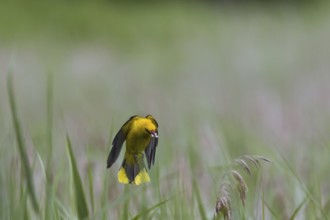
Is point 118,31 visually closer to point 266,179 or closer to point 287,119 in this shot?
point 287,119

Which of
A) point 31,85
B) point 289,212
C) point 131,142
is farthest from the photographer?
point 31,85

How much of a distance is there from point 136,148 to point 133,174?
0.09 feet

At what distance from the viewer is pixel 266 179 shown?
6.46ft

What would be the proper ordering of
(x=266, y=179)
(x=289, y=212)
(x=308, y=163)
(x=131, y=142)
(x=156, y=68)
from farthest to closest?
(x=156, y=68)
(x=308, y=163)
(x=266, y=179)
(x=289, y=212)
(x=131, y=142)

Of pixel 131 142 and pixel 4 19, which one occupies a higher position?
pixel 4 19

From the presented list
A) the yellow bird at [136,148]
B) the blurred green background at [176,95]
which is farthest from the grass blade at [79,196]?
the yellow bird at [136,148]

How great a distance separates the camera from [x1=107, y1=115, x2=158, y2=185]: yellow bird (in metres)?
0.95

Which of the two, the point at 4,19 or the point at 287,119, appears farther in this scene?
the point at 4,19

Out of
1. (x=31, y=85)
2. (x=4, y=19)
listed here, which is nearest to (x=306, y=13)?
(x=4, y=19)

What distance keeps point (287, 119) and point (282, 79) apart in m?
1.88

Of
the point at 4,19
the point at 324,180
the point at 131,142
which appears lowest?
the point at 324,180

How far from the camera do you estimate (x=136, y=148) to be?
96 cm

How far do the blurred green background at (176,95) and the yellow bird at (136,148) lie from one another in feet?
0.67

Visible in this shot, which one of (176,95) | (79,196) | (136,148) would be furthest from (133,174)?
(176,95)
